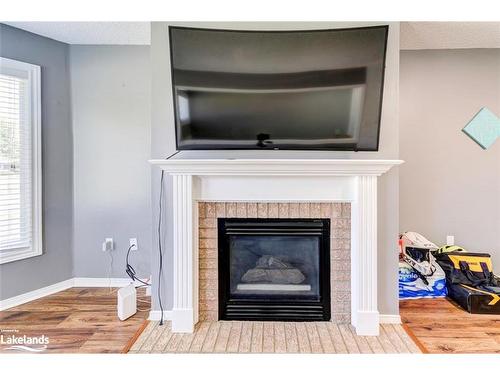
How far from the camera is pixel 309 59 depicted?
216cm

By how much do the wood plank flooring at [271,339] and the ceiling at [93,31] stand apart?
2.37 metres

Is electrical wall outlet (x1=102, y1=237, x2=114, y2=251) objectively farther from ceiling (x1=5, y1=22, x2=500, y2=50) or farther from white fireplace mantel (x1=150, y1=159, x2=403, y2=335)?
ceiling (x1=5, y1=22, x2=500, y2=50)

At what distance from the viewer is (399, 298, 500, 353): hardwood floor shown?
2057 millimetres

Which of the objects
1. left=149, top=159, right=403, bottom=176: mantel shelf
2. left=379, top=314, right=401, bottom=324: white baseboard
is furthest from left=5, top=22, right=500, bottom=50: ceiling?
left=379, top=314, right=401, bottom=324: white baseboard

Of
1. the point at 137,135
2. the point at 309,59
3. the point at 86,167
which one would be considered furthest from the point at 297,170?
the point at 86,167

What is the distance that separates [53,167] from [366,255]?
2798 mm

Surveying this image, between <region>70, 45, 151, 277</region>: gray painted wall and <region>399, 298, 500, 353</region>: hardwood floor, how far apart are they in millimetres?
2357

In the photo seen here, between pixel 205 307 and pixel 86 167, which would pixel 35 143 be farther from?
pixel 205 307

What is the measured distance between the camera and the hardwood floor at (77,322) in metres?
2.09

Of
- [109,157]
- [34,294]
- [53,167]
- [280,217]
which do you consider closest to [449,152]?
[280,217]

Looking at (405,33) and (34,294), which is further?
(34,294)

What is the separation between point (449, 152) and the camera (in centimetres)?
317

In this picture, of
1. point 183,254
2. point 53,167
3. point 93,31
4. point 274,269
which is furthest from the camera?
point 53,167

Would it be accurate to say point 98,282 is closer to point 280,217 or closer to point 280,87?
point 280,217
